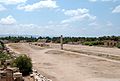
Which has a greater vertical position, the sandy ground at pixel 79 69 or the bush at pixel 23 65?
the bush at pixel 23 65

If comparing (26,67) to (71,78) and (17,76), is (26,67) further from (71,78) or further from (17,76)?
(17,76)

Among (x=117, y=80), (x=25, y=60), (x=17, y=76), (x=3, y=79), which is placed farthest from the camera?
(x=25, y=60)

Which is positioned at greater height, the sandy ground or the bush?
the bush

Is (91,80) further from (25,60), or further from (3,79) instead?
(3,79)

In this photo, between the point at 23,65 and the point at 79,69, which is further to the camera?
the point at 79,69

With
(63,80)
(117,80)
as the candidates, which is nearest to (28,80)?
(63,80)

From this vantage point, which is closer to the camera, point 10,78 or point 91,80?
point 10,78

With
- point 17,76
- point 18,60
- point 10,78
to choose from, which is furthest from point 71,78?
point 10,78

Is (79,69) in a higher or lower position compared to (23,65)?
lower

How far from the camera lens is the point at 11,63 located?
79.6ft

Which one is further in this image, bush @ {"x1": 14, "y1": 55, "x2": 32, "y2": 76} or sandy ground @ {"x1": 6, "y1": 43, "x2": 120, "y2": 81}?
sandy ground @ {"x1": 6, "y1": 43, "x2": 120, "y2": 81}

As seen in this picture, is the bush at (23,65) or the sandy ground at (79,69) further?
the sandy ground at (79,69)

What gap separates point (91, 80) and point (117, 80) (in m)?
1.83

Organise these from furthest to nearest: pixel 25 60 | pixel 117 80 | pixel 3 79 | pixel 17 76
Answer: pixel 25 60 < pixel 117 80 < pixel 17 76 < pixel 3 79
